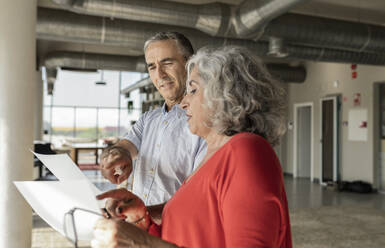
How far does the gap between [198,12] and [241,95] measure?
458 centimetres

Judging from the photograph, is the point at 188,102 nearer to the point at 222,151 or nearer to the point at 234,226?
the point at 222,151

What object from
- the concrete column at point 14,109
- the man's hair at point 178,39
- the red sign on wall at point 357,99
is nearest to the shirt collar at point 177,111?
the man's hair at point 178,39

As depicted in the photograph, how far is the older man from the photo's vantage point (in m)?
1.50

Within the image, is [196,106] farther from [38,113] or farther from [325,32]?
[38,113]

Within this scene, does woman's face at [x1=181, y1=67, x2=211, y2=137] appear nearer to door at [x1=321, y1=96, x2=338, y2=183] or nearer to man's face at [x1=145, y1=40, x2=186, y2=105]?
man's face at [x1=145, y1=40, x2=186, y2=105]

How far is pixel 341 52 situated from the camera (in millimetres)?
7535

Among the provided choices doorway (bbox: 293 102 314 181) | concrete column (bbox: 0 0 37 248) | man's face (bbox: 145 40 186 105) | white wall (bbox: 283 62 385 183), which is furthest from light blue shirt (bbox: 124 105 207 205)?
doorway (bbox: 293 102 314 181)

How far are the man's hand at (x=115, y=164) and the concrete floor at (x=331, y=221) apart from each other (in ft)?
11.2

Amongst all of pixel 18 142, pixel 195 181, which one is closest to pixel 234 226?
pixel 195 181

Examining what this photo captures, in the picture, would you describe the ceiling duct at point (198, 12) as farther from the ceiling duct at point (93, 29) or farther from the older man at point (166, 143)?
the older man at point (166, 143)

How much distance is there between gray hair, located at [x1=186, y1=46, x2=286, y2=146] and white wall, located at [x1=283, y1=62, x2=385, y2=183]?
8.43 meters

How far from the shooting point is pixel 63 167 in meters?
0.90

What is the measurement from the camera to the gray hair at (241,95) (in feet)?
3.36

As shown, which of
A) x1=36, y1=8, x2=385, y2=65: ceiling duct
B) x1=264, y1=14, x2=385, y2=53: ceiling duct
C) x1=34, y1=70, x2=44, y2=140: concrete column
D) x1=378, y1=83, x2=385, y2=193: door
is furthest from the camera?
x1=34, y1=70, x2=44, y2=140: concrete column
